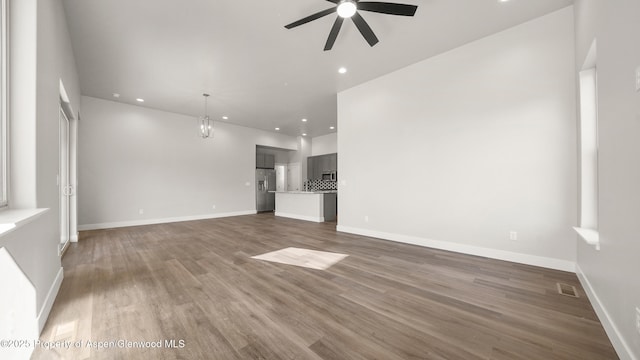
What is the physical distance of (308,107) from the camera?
6.27 meters

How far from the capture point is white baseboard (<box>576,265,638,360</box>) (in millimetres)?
1328

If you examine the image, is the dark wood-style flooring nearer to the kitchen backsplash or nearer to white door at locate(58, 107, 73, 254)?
white door at locate(58, 107, 73, 254)

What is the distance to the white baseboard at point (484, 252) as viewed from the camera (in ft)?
9.06

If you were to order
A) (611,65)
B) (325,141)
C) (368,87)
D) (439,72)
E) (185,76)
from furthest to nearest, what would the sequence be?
(325,141), (368,87), (185,76), (439,72), (611,65)

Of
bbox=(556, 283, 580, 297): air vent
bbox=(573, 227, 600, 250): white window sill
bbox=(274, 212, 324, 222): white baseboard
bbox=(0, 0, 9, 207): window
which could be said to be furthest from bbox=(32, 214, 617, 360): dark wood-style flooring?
bbox=(274, 212, 324, 222): white baseboard

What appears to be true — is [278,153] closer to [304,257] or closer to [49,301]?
[304,257]

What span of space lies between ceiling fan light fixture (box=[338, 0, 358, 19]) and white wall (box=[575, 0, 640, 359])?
187cm

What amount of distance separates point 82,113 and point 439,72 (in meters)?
7.50

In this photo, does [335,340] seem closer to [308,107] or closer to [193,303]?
[193,303]

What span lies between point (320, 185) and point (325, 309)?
23.9ft

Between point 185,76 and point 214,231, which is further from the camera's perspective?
point 214,231

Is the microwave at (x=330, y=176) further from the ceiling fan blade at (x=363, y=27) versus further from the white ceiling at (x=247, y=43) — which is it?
the ceiling fan blade at (x=363, y=27)

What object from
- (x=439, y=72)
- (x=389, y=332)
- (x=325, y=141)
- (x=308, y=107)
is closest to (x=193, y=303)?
(x=389, y=332)

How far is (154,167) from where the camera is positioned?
20.5 feet
